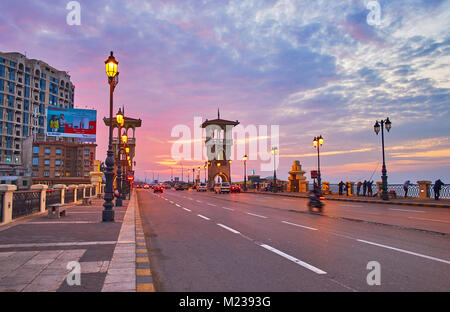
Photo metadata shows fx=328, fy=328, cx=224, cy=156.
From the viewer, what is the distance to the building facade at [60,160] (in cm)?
9012

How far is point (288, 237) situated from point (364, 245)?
1.96 meters

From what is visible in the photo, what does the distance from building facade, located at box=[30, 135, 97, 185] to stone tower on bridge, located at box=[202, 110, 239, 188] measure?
108 ft

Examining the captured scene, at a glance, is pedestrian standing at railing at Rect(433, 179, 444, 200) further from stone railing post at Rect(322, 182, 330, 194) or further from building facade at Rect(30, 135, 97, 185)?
building facade at Rect(30, 135, 97, 185)

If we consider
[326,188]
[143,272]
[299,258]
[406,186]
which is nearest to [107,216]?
[143,272]

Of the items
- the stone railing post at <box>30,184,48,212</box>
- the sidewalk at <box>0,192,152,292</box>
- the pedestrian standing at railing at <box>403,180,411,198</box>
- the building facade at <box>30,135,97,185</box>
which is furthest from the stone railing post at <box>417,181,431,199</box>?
the building facade at <box>30,135,97,185</box>

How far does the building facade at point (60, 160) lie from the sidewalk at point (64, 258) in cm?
8495

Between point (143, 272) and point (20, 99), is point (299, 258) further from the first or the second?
point (20, 99)

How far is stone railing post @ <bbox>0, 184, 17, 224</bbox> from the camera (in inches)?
452

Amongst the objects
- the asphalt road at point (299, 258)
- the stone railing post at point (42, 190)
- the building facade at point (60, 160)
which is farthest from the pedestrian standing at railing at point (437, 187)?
the building facade at point (60, 160)

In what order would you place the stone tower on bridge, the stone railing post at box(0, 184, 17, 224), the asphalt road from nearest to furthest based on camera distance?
the asphalt road
the stone railing post at box(0, 184, 17, 224)
the stone tower on bridge

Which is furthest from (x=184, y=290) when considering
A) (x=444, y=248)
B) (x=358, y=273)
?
(x=444, y=248)

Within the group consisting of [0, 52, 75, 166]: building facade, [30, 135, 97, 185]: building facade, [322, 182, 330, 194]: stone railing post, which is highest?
[0, 52, 75, 166]: building facade

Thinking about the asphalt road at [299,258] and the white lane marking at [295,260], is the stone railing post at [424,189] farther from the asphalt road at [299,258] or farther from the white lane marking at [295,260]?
the white lane marking at [295,260]

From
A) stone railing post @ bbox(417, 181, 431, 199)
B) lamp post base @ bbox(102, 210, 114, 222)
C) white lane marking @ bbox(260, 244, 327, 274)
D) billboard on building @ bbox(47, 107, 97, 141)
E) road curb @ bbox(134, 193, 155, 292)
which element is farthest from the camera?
billboard on building @ bbox(47, 107, 97, 141)
